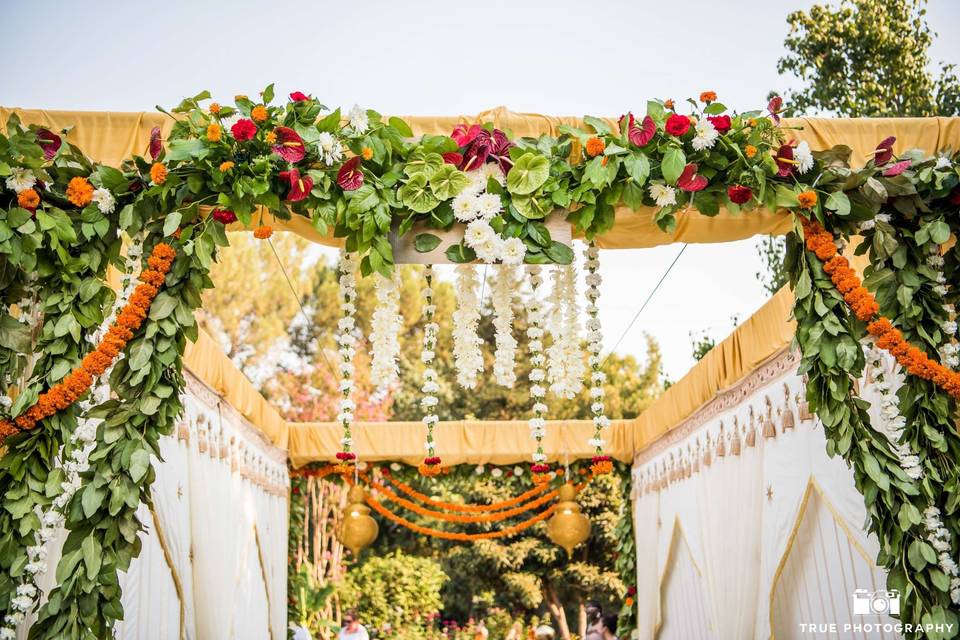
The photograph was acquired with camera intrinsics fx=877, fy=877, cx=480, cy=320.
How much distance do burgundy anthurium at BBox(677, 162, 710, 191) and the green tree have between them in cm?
786

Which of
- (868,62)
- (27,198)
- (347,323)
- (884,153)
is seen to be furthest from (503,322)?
(868,62)

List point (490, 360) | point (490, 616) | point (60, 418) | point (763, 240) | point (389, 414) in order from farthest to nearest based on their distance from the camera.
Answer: point (490, 360)
point (389, 414)
point (490, 616)
point (763, 240)
point (60, 418)

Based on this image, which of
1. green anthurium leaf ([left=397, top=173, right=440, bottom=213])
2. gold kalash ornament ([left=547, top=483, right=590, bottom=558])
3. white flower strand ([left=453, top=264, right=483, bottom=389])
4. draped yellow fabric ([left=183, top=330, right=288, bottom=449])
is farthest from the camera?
gold kalash ornament ([left=547, top=483, right=590, bottom=558])

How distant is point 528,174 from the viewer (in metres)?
3.30

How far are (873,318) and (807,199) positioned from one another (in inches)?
20.1

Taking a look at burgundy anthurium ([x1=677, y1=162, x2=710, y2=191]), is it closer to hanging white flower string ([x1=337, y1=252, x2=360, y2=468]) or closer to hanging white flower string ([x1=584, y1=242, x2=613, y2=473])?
hanging white flower string ([x1=584, y1=242, x2=613, y2=473])

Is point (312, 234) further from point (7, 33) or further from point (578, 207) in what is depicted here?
point (7, 33)

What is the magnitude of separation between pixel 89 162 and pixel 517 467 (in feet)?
20.4

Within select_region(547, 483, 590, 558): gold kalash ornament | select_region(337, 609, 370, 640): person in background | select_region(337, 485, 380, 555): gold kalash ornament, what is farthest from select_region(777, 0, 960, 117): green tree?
select_region(337, 609, 370, 640): person in background

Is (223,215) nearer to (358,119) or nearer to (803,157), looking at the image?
(358,119)

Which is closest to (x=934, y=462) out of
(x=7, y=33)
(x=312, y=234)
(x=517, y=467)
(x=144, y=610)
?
(x=312, y=234)

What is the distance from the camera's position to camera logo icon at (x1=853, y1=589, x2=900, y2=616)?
150 inches

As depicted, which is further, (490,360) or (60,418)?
(490,360)

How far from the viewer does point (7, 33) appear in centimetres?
826
